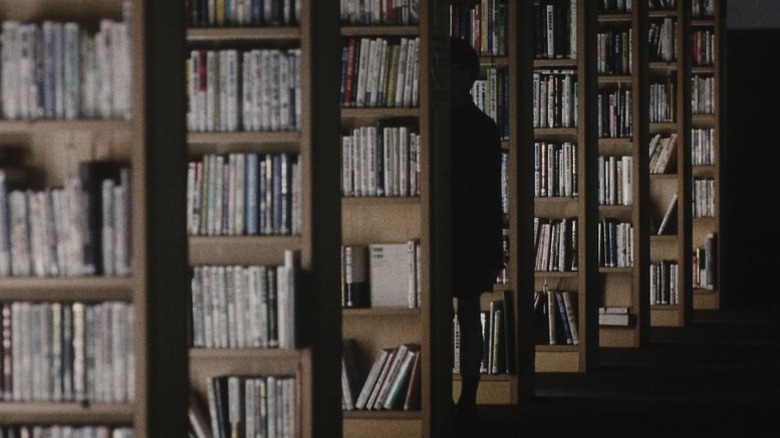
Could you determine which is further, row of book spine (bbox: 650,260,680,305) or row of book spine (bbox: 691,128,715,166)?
row of book spine (bbox: 691,128,715,166)

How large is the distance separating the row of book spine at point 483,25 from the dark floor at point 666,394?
1.80 meters

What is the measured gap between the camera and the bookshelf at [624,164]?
8.92 metres

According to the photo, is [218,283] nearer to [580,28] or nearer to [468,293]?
[468,293]

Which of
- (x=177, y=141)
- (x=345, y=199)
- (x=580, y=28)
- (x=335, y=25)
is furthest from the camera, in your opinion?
(x=580, y=28)

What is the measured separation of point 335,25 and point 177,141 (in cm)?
135

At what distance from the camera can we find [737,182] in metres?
13.2

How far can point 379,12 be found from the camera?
592 centimetres

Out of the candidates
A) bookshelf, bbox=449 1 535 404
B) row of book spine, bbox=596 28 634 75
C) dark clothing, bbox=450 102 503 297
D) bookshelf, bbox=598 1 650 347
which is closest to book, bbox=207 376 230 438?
dark clothing, bbox=450 102 503 297

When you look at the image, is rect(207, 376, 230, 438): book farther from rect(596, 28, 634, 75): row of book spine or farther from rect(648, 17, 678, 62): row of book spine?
rect(648, 17, 678, 62): row of book spine

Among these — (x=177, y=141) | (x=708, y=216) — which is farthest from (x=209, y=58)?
(x=708, y=216)

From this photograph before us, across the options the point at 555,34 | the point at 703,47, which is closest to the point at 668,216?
the point at 703,47

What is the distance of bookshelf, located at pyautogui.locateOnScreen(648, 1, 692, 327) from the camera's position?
10055mm

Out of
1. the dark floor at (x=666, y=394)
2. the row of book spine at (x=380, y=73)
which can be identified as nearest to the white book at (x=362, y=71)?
the row of book spine at (x=380, y=73)

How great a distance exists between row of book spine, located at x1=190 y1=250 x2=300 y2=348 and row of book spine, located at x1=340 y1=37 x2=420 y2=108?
140cm
